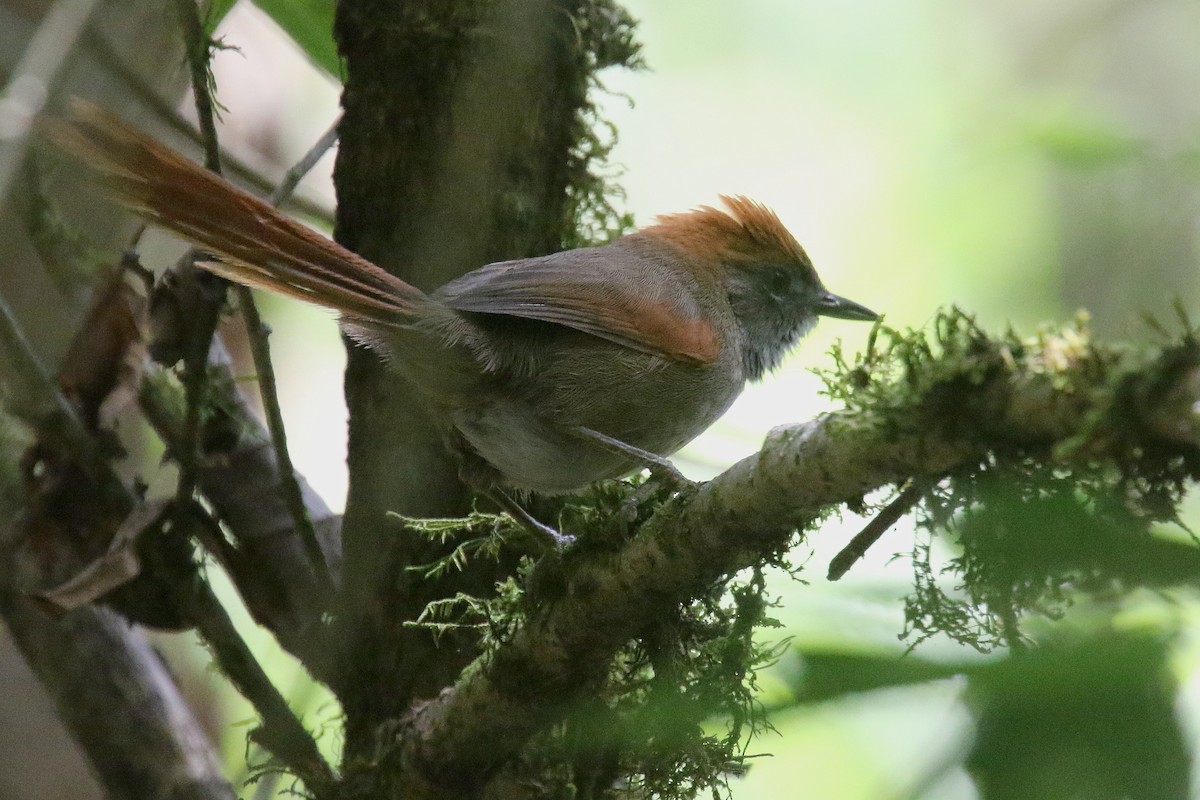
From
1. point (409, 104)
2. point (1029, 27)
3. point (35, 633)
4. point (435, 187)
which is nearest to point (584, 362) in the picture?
point (435, 187)

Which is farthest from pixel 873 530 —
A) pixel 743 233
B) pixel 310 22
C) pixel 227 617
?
pixel 310 22

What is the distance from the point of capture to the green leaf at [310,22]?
130 inches

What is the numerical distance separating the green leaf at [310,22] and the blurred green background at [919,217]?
0.29 metres

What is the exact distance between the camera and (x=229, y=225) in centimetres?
255

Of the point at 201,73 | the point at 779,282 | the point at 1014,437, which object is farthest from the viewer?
the point at 779,282

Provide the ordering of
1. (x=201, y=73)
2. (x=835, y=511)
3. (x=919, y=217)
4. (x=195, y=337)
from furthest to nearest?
(x=919, y=217)
(x=195, y=337)
(x=201, y=73)
(x=835, y=511)

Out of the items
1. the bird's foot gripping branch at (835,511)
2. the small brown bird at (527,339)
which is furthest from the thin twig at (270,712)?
Result: the small brown bird at (527,339)

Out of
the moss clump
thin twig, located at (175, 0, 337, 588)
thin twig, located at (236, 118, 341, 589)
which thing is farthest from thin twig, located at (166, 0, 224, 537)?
the moss clump

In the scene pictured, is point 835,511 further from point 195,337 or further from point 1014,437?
point 195,337

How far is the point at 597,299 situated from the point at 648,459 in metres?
0.53

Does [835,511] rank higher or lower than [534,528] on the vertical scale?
lower

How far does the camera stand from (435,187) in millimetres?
3029

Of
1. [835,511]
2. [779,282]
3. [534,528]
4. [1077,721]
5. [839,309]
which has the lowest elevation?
[1077,721]

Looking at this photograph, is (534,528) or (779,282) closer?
(534,528)
